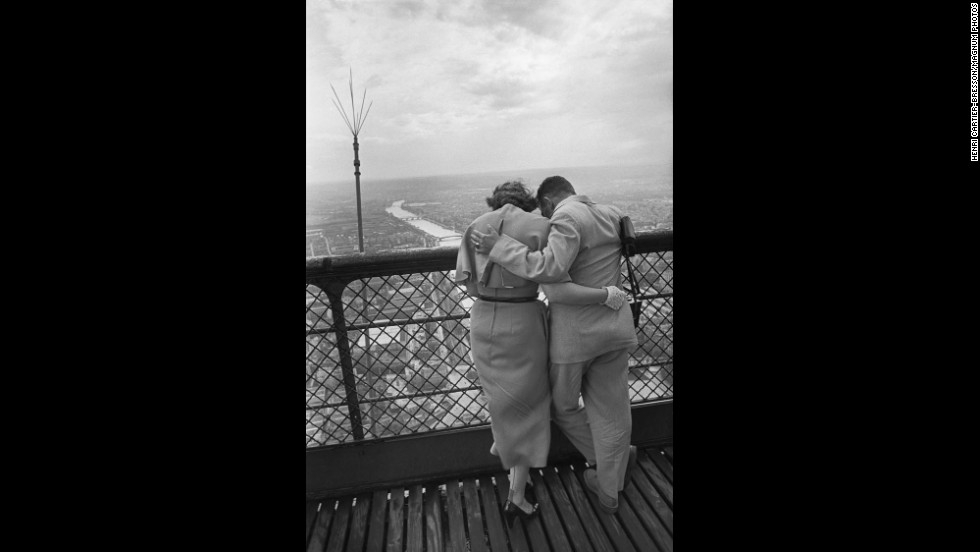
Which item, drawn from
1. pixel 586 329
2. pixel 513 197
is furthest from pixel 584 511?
pixel 513 197

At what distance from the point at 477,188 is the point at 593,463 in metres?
1.22

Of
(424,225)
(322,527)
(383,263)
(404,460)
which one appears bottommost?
(322,527)

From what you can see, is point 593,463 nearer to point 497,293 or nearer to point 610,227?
point 497,293

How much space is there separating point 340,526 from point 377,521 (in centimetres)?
14

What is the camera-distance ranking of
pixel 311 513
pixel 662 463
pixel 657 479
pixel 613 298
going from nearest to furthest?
1. pixel 613 298
2. pixel 311 513
3. pixel 657 479
4. pixel 662 463

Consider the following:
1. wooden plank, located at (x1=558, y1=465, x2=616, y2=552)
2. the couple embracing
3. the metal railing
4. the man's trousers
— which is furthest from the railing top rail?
wooden plank, located at (x1=558, y1=465, x2=616, y2=552)

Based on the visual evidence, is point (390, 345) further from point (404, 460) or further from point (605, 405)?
point (605, 405)

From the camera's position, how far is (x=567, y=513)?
1.79 meters

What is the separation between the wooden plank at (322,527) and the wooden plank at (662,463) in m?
1.41

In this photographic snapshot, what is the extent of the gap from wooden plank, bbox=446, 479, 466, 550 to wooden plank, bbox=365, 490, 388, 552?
26 centimetres

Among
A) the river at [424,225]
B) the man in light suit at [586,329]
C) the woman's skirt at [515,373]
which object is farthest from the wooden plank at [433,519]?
the river at [424,225]
